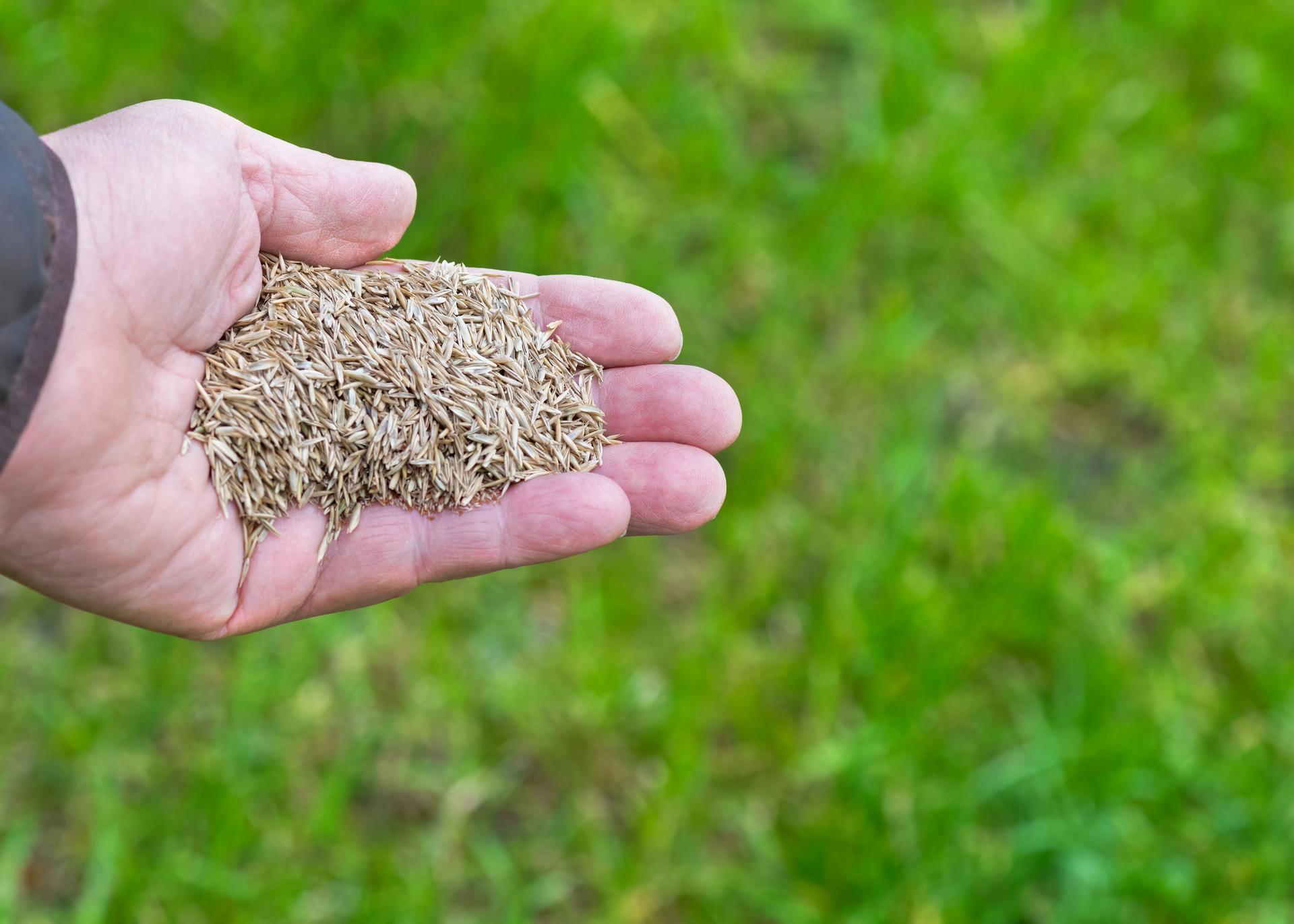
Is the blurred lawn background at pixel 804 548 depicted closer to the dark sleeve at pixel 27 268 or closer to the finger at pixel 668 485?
the finger at pixel 668 485

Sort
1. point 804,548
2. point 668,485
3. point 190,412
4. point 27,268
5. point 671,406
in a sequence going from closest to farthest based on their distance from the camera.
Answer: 1. point 27,268
2. point 190,412
3. point 668,485
4. point 671,406
5. point 804,548

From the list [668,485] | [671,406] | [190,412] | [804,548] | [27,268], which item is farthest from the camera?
[804,548]

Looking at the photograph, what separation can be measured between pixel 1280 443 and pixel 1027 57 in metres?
1.65

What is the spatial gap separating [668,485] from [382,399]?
63 centimetres

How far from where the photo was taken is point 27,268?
1.84m

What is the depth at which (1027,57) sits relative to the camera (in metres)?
4.14

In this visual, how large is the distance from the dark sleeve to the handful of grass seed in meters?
0.36

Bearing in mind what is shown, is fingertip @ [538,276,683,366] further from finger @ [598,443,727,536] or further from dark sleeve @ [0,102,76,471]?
dark sleeve @ [0,102,76,471]

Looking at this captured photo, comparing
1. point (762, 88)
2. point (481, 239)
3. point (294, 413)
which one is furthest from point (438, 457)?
point (762, 88)

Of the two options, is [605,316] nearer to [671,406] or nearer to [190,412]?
[671,406]

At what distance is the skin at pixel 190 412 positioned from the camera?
6.36 ft

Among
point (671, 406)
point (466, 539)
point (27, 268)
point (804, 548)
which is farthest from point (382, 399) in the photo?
point (804, 548)

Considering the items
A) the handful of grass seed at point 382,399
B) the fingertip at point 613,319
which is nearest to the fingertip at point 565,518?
the handful of grass seed at point 382,399

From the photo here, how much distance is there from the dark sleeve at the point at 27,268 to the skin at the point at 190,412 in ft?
0.08
